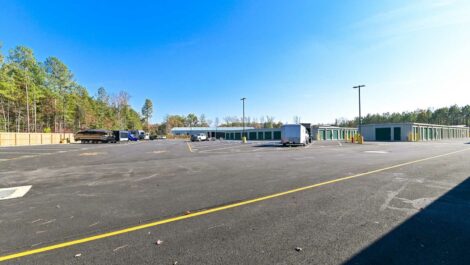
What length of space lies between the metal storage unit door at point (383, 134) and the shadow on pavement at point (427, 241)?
5302cm

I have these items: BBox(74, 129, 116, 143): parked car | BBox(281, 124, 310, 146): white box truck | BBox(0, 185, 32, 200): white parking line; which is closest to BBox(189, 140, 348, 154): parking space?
BBox(281, 124, 310, 146): white box truck

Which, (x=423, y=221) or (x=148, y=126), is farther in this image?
(x=148, y=126)

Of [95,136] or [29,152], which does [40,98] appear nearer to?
[95,136]

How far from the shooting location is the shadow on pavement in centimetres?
314

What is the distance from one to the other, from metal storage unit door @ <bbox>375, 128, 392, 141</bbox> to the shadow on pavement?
53020mm

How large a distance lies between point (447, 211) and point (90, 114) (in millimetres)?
87558

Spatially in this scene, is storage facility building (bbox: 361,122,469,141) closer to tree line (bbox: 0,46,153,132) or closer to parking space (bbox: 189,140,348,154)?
parking space (bbox: 189,140,348,154)

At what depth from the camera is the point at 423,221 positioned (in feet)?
14.5

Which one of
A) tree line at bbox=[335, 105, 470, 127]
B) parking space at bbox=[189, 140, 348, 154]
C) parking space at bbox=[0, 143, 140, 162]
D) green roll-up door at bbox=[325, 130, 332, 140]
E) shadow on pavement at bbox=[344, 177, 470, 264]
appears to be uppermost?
tree line at bbox=[335, 105, 470, 127]

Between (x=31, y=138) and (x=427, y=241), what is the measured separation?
54.0 meters

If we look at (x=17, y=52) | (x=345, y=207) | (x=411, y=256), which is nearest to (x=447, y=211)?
(x=345, y=207)

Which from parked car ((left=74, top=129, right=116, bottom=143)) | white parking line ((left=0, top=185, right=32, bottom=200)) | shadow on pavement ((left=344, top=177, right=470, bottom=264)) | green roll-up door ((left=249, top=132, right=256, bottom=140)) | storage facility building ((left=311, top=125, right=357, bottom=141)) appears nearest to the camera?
shadow on pavement ((left=344, top=177, right=470, bottom=264))

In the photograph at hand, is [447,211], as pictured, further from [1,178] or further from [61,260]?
[1,178]

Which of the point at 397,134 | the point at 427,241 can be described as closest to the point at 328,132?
the point at 397,134
